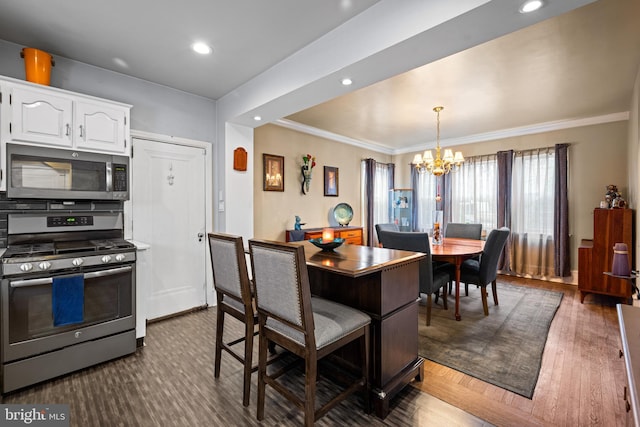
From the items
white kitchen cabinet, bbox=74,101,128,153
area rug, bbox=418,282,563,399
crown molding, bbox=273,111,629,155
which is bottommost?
area rug, bbox=418,282,563,399

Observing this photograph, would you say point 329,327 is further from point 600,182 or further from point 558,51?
point 600,182

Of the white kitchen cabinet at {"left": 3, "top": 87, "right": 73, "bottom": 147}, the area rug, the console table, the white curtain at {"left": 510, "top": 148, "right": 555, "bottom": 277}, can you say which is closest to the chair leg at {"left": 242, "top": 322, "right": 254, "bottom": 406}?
the area rug

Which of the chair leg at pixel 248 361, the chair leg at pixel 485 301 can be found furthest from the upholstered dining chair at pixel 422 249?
the chair leg at pixel 248 361

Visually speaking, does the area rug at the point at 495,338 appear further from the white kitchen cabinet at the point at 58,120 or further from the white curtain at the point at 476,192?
the white kitchen cabinet at the point at 58,120

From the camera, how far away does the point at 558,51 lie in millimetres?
2619

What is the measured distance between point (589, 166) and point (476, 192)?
5.49ft

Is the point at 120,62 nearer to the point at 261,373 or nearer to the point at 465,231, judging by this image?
the point at 261,373

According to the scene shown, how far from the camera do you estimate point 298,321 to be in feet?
4.91

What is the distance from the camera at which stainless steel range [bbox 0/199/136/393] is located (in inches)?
78.3

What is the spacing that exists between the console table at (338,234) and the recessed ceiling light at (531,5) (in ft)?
10.3

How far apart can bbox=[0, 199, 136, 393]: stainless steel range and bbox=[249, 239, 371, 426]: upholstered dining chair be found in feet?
4.74

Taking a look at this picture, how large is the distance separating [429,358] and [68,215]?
3401mm

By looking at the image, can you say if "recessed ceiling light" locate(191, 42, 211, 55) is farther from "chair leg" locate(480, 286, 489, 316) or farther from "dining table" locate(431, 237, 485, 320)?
"chair leg" locate(480, 286, 489, 316)

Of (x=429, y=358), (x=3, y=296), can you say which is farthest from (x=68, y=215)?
(x=429, y=358)
